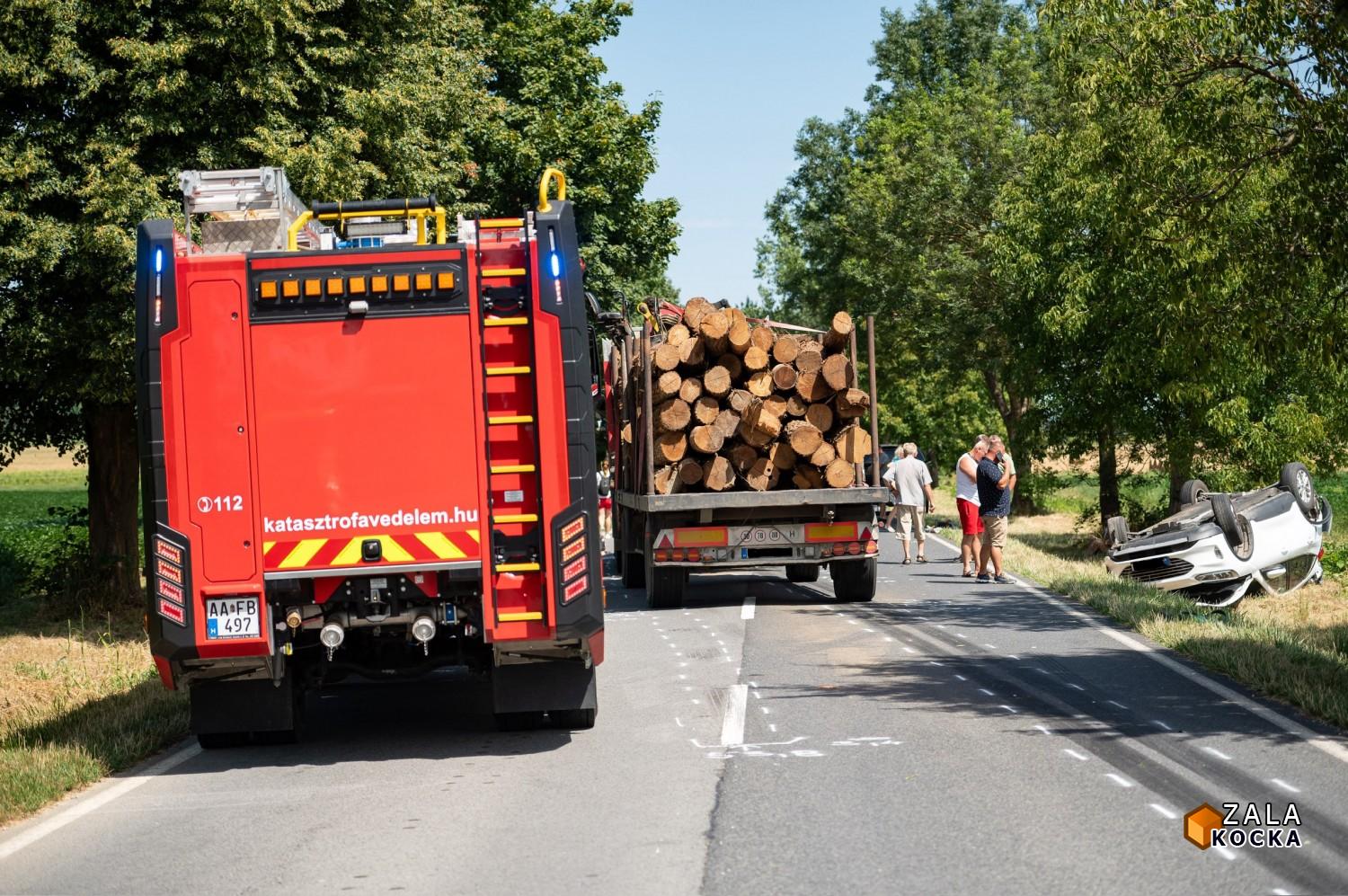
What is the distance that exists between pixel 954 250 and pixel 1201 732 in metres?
28.7

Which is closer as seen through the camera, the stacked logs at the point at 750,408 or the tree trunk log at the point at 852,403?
the stacked logs at the point at 750,408

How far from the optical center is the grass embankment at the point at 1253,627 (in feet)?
32.0

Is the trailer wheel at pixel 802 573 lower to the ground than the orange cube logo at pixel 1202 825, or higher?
higher

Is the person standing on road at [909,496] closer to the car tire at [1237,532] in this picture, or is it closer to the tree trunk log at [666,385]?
the car tire at [1237,532]

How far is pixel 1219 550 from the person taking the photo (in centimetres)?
1794

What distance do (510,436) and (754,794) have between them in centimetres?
245

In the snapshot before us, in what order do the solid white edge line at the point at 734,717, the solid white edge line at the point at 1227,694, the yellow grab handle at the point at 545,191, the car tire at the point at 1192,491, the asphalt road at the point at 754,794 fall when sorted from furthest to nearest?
the car tire at the point at 1192,491, the yellow grab handle at the point at 545,191, the solid white edge line at the point at 734,717, the solid white edge line at the point at 1227,694, the asphalt road at the point at 754,794

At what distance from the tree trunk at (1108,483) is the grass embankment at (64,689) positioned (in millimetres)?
18337

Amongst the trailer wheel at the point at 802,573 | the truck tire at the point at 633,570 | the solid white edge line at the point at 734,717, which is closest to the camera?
the solid white edge line at the point at 734,717

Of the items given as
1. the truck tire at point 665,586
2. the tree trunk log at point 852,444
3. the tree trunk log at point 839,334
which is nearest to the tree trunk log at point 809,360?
the tree trunk log at point 839,334

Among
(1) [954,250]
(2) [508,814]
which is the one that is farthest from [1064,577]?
(1) [954,250]

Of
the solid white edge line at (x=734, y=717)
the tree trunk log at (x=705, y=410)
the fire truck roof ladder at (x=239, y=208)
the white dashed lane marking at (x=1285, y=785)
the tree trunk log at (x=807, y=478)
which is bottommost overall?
the white dashed lane marking at (x=1285, y=785)

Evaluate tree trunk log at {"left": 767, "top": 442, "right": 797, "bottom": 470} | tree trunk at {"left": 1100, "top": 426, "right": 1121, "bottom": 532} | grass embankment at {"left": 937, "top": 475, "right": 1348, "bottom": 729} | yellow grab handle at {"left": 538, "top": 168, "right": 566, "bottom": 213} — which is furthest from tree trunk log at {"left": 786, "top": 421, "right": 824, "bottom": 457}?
tree trunk at {"left": 1100, "top": 426, "right": 1121, "bottom": 532}

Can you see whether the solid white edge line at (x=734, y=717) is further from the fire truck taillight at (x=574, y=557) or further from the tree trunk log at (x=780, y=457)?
the tree trunk log at (x=780, y=457)
